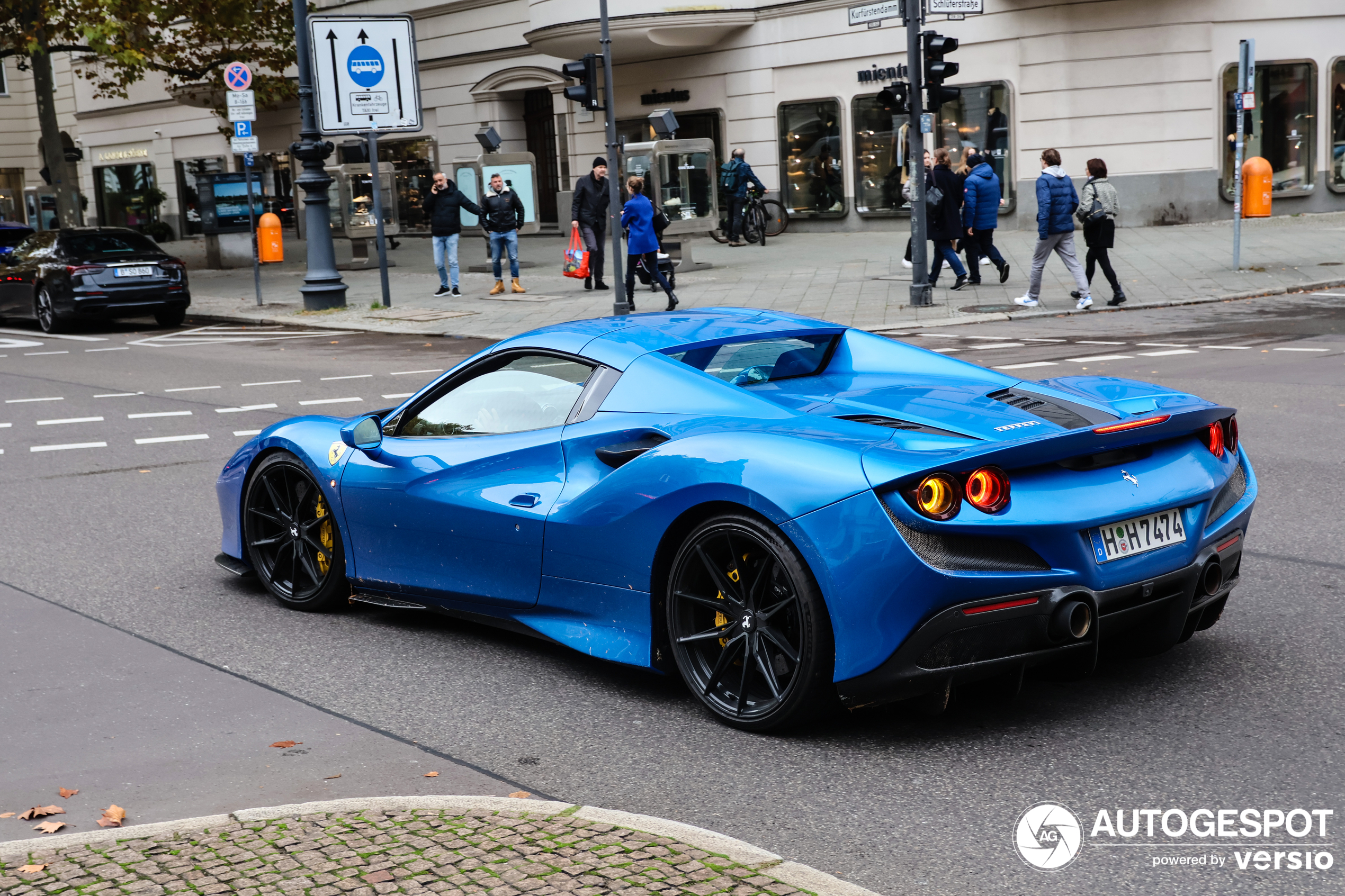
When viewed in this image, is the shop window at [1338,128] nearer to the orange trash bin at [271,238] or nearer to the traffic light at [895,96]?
the traffic light at [895,96]

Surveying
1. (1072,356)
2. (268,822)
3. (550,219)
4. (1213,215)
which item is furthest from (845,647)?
(550,219)

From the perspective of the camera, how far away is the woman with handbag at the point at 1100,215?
16906 millimetres

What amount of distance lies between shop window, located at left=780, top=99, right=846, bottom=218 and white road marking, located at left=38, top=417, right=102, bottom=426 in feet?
66.8

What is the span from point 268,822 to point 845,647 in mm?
1576

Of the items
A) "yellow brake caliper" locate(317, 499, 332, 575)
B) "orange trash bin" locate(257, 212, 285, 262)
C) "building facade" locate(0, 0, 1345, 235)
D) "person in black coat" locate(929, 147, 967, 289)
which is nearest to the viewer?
"yellow brake caliper" locate(317, 499, 332, 575)

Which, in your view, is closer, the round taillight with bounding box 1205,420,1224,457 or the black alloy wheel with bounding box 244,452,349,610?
the round taillight with bounding box 1205,420,1224,457

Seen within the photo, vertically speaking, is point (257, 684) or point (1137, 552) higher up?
point (1137, 552)

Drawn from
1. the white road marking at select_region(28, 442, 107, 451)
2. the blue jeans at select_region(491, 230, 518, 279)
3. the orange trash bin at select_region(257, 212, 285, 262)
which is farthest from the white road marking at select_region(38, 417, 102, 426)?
the orange trash bin at select_region(257, 212, 285, 262)

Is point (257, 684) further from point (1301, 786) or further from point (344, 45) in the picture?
point (344, 45)

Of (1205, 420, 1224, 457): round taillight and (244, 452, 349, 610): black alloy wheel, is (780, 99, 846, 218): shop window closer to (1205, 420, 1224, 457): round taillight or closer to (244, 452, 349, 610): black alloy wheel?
(244, 452, 349, 610): black alloy wheel

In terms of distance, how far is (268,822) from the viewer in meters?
3.63

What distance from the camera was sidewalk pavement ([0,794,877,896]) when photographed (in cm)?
321

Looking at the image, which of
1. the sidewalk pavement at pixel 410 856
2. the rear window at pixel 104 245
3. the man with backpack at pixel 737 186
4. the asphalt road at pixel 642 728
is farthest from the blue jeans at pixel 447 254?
the sidewalk pavement at pixel 410 856

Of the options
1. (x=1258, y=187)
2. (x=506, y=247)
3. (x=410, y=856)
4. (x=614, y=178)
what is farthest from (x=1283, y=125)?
(x=410, y=856)
